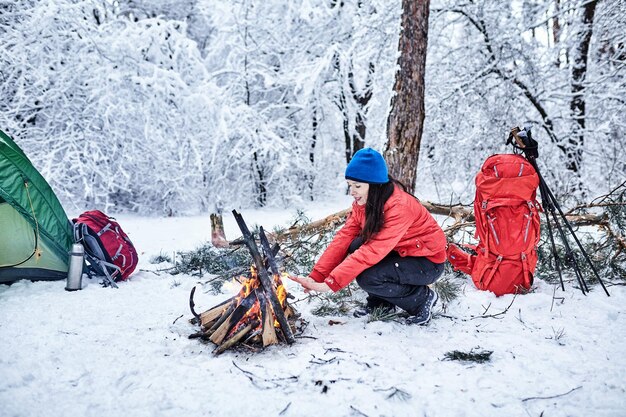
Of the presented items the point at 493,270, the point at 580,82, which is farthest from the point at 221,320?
the point at 580,82

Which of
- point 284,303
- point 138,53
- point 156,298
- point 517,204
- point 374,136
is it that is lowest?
point 156,298

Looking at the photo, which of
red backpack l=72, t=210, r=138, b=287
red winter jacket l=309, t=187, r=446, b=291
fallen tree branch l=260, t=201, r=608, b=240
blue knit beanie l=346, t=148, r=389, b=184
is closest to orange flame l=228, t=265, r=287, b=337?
red winter jacket l=309, t=187, r=446, b=291

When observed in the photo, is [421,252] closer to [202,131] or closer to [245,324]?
[245,324]

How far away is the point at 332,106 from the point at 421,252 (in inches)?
334

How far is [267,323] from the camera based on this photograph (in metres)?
2.41

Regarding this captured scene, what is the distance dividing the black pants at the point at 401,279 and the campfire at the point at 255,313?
670mm

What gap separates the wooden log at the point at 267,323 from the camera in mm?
2385

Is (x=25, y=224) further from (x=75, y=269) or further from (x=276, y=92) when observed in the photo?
(x=276, y=92)

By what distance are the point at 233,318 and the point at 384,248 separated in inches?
42.4

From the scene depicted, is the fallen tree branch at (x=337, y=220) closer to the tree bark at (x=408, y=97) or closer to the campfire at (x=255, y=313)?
the tree bark at (x=408, y=97)

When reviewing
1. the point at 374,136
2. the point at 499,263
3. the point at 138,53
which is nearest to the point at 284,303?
the point at 499,263

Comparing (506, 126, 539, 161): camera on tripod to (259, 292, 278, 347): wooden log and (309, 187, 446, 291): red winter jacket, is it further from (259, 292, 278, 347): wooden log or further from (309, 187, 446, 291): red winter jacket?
(259, 292, 278, 347): wooden log

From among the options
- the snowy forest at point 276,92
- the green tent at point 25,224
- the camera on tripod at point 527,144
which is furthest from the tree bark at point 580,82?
the green tent at point 25,224

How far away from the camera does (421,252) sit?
276 cm
